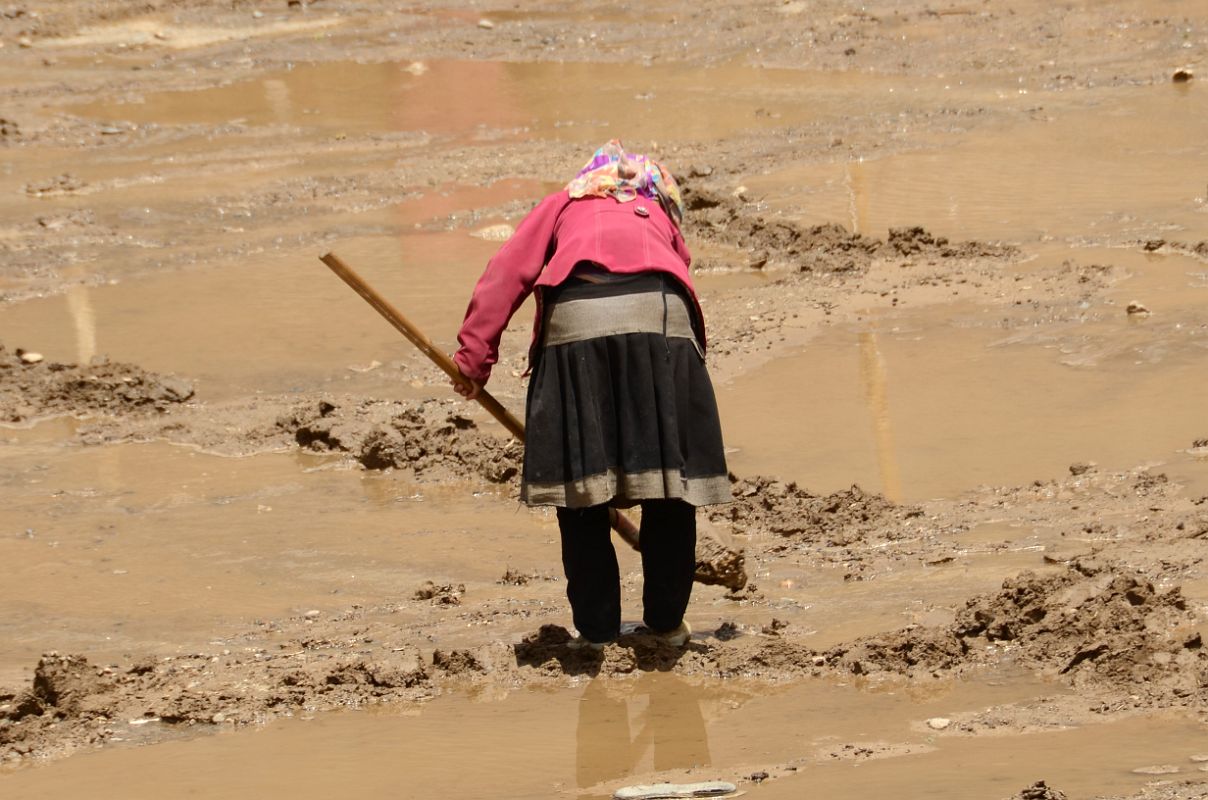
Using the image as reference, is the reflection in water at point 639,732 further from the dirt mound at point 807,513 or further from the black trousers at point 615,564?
the dirt mound at point 807,513

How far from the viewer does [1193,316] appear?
313 inches

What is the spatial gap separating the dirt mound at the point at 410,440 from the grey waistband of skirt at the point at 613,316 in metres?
2.19

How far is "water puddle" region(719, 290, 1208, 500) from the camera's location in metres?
Answer: 6.58

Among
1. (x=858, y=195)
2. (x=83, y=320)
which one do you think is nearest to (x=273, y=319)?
(x=83, y=320)

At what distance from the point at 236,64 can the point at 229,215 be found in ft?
18.0

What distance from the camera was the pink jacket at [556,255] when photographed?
4684mm

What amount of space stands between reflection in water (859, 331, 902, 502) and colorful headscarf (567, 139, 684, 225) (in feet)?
6.21

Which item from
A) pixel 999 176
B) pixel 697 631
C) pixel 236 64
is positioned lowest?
pixel 697 631

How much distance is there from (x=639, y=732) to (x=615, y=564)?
0.55 meters

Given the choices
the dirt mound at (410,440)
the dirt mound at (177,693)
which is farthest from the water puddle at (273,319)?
the dirt mound at (177,693)

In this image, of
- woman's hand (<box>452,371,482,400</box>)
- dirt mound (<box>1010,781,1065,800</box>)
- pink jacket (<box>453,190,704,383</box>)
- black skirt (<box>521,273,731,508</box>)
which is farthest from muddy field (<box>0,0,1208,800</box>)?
pink jacket (<box>453,190,704,383</box>)

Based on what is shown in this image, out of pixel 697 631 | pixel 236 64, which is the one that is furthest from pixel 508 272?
pixel 236 64

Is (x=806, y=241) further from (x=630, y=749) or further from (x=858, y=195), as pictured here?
(x=630, y=749)

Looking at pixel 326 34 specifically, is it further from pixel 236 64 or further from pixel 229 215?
pixel 229 215
